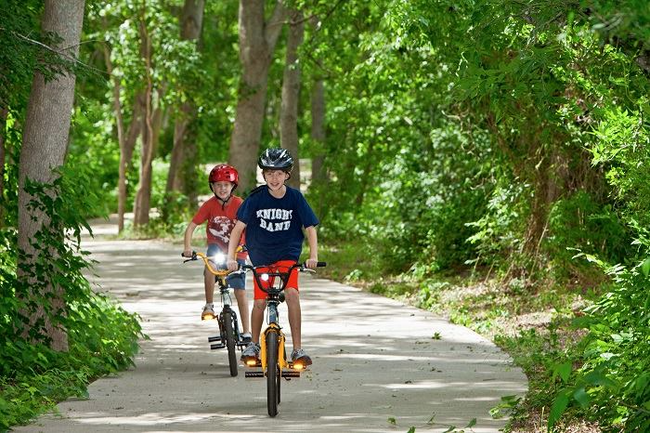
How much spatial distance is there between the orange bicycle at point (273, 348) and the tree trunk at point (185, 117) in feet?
78.9

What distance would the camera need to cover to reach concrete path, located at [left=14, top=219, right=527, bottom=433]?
9.66 meters

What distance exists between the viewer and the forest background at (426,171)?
911 centimetres

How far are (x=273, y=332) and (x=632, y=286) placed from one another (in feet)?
8.43

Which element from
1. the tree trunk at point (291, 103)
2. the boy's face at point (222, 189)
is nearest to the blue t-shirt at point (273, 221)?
the boy's face at point (222, 189)

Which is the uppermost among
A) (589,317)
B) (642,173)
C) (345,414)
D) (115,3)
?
(115,3)

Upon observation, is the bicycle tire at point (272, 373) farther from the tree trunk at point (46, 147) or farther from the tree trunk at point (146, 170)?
the tree trunk at point (146, 170)

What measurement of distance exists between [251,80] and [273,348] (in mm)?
20883

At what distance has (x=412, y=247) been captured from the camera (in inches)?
878

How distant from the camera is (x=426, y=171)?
22.7 m

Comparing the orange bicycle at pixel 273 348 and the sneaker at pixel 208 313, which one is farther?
the sneaker at pixel 208 313

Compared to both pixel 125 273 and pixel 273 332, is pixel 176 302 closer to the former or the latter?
pixel 125 273

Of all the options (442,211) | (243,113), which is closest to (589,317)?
(442,211)

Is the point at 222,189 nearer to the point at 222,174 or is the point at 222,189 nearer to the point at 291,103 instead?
the point at 222,174

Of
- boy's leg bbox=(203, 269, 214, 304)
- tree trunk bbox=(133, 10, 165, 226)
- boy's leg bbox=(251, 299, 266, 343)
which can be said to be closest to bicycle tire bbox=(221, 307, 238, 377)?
boy's leg bbox=(203, 269, 214, 304)
